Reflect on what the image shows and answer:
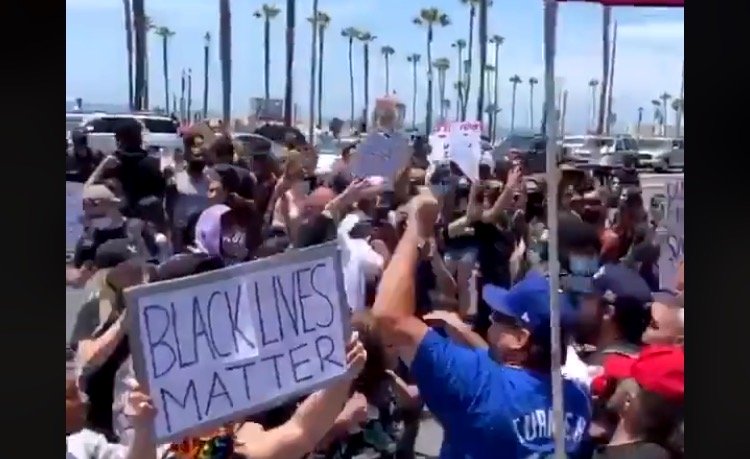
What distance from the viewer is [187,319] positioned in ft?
13.5

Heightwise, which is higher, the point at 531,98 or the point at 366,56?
the point at 366,56

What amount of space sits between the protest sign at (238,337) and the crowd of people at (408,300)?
1.7 inches

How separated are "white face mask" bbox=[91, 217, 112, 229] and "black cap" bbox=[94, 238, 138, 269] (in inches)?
1.9

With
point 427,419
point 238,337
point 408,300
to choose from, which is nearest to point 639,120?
point 408,300

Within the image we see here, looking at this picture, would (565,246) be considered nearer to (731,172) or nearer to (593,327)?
(593,327)

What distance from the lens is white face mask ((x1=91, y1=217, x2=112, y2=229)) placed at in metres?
4.11

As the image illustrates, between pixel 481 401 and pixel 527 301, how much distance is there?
376mm

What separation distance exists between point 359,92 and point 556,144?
0.70m

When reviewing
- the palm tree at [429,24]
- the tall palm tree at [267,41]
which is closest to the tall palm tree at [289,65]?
the tall palm tree at [267,41]

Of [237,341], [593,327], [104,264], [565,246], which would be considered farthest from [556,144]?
[104,264]

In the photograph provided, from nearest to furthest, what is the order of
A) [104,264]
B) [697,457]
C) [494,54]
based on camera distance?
[104,264], [494,54], [697,457]

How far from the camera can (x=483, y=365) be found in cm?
441

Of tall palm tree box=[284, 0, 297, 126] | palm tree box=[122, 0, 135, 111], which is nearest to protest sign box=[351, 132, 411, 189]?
tall palm tree box=[284, 0, 297, 126]

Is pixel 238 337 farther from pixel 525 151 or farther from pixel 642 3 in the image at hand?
pixel 642 3
